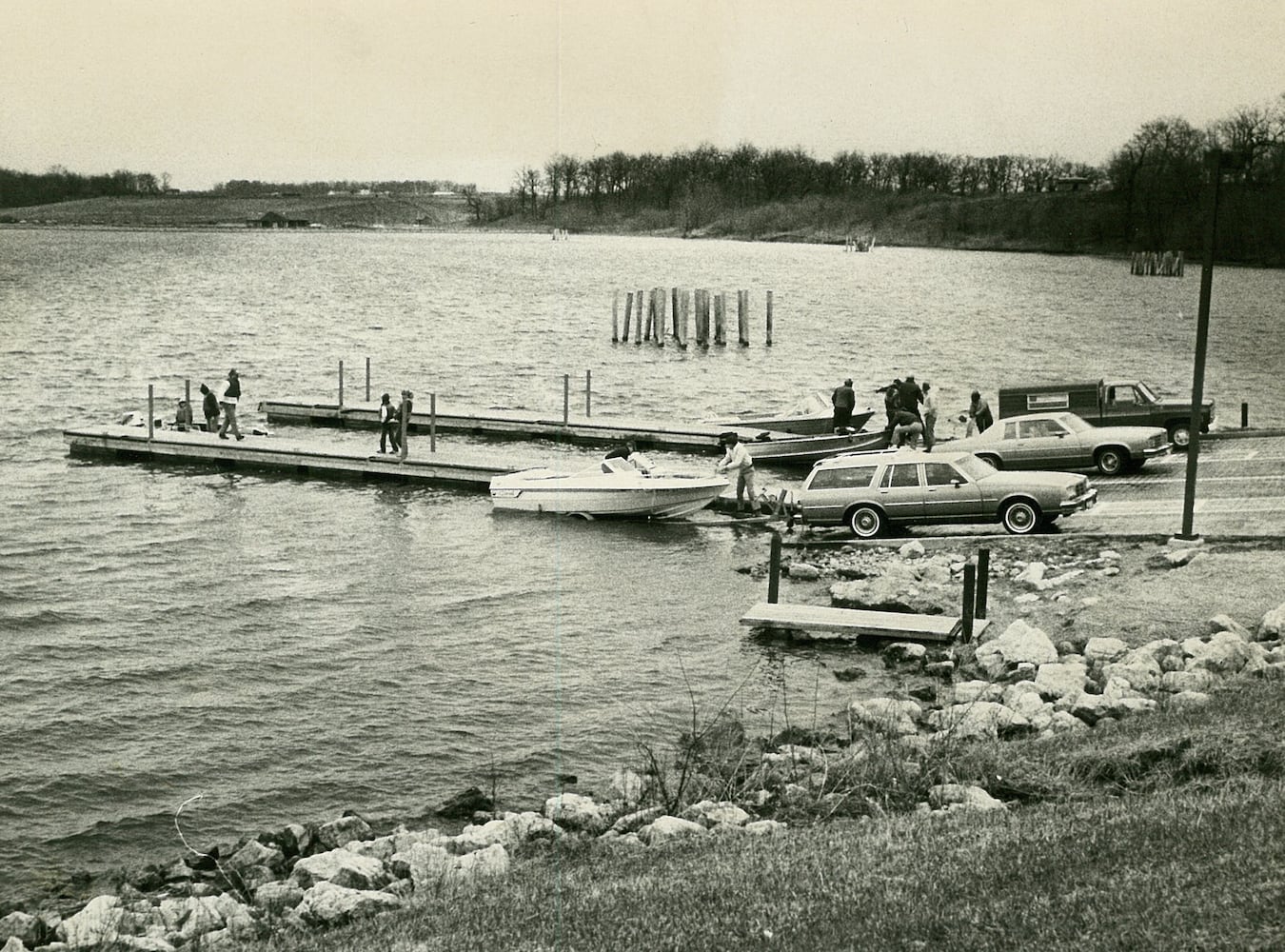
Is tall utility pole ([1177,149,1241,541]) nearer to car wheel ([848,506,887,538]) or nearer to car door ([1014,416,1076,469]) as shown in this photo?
car wheel ([848,506,887,538])

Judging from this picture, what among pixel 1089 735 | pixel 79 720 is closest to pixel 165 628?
pixel 79 720

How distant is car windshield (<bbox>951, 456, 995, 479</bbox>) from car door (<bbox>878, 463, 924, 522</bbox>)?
78cm

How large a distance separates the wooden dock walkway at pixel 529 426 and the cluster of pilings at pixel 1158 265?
116m

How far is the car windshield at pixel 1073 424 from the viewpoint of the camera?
30531 millimetres

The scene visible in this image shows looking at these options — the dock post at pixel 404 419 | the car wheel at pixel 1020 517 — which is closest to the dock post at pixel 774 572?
the car wheel at pixel 1020 517

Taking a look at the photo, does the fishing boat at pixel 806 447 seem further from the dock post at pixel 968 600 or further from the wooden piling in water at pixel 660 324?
the wooden piling in water at pixel 660 324

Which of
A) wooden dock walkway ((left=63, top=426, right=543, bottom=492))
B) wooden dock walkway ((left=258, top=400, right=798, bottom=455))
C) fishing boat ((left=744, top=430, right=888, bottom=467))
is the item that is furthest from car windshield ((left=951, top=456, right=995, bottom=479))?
wooden dock walkway ((left=63, top=426, right=543, bottom=492))

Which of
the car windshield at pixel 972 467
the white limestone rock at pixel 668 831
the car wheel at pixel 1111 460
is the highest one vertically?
the car windshield at pixel 972 467

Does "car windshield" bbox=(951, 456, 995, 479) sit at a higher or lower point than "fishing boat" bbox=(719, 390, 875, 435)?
higher

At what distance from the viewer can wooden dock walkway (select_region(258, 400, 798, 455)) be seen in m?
42.0

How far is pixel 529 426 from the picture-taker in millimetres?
44625

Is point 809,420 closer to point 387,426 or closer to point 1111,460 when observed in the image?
point 1111,460

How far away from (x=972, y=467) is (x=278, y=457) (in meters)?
20.0

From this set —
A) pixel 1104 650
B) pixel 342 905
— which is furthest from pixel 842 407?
pixel 342 905
